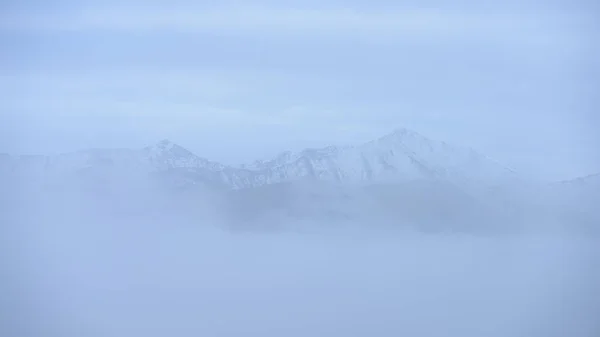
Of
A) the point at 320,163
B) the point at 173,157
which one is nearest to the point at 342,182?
the point at 320,163

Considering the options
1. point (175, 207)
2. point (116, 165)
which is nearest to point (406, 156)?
point (175, 207)

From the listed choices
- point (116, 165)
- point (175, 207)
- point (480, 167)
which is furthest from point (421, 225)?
point (116, 165)

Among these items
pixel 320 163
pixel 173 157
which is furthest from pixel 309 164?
pixel 173 157

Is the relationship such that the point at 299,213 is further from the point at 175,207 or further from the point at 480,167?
the point at 480,167

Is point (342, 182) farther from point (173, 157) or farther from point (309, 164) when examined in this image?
point (173, 157)

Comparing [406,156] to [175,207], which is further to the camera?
[175,207]

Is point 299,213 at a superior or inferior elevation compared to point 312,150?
inferior

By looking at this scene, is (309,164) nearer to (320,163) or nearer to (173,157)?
(320,163)

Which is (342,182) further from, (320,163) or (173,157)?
(173,157)
